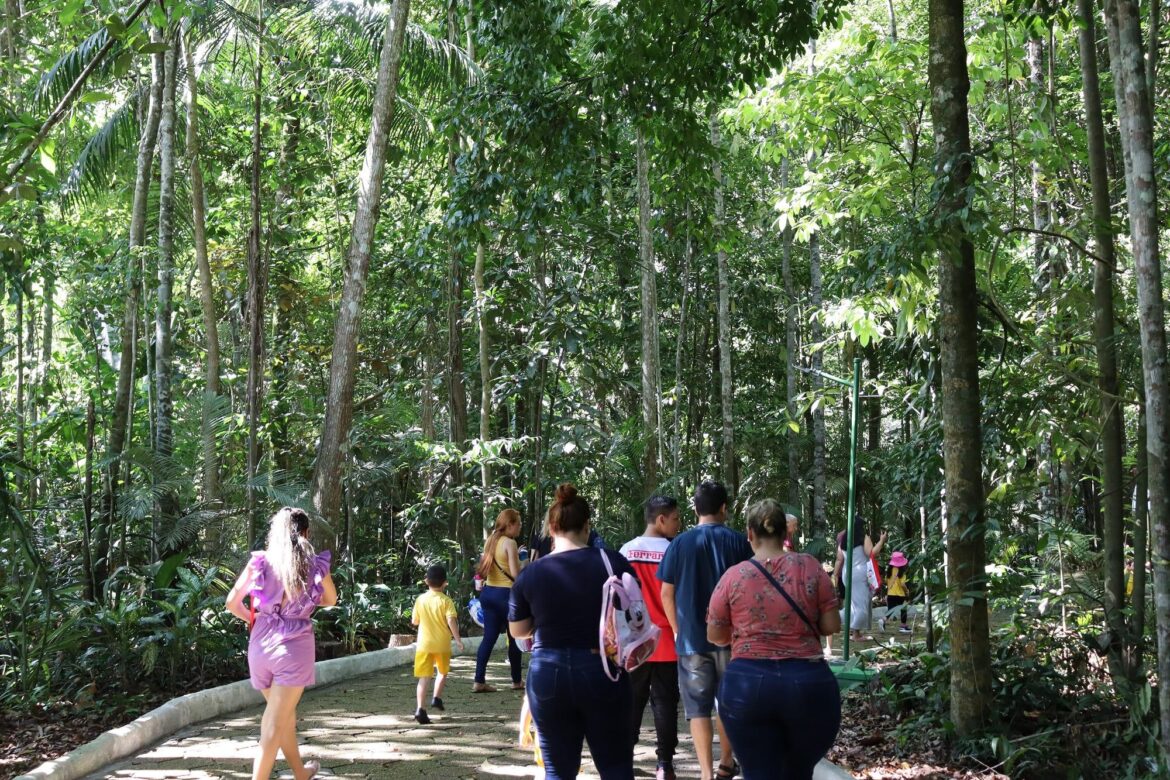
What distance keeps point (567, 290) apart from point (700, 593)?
11.5 m

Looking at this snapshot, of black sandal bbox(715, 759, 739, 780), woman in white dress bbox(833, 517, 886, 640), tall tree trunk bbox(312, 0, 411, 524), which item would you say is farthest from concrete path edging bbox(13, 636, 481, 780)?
woman in white dress bbox(833, 517, 886, 640)

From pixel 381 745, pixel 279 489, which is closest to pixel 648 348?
pixel 279 489

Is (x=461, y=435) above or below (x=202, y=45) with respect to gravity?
below

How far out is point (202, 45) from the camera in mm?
17188

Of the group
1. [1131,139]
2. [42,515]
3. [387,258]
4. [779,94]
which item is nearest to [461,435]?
[387,258]

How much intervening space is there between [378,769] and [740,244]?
19876mm

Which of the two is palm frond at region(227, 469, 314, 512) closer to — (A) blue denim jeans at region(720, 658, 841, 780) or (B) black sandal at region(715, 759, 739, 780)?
(B) black sandal at region(715, 759, 739, 780)

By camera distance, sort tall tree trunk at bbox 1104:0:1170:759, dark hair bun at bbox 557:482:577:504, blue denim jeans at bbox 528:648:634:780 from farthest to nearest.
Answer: tall tree trunk at bbox 1104:0:1170:759
dark hair bun at bbox 557:482:577:504
blue denim jeans at bbox 528:648:634:780

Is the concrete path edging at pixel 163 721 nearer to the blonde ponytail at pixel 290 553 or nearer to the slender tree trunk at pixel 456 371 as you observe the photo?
the blonde ponytail at pixel 290 553

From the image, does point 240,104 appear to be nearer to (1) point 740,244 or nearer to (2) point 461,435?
(2) point 461,435

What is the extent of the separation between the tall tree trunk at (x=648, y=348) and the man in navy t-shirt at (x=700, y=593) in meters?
10.9

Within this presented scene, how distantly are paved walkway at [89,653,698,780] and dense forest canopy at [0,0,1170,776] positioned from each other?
1465 millimetres

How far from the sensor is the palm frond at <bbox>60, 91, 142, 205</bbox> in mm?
16594

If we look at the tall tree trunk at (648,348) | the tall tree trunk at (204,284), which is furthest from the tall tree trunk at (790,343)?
the tall tree trunk at (204,284)
